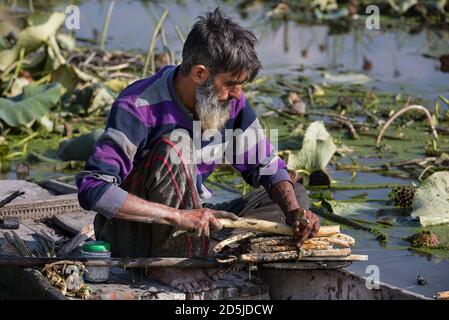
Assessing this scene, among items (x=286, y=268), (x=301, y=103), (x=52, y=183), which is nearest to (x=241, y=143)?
(x=286, y=268)

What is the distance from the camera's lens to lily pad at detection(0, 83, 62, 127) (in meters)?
6.59

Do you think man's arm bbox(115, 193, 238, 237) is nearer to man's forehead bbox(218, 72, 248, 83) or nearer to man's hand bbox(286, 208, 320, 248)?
man's hand bbox(286, 208, 320, 248)

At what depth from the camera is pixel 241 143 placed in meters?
4.15

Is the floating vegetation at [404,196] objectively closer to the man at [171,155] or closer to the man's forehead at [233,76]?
the man at [171,155]

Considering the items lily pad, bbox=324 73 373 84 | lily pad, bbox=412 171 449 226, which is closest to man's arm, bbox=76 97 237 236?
lily pad, bbox=412 171 449 226

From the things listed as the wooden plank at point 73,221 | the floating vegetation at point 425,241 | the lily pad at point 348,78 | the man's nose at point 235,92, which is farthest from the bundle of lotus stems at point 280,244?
the lily pad at point 348,78

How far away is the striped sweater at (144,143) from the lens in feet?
12.0

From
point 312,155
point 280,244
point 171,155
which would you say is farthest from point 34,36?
point 280,244

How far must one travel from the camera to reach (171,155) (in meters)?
3.77

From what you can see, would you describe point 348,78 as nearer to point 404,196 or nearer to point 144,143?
point 404,196

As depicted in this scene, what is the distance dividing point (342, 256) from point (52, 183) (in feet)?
6.41

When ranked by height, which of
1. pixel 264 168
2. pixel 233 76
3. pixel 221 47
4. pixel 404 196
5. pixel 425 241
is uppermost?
pixel 221 47

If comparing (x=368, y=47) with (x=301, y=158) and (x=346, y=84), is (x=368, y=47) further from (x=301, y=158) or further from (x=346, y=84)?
(x=301, y=158)

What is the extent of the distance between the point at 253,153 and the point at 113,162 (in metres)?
0.70
